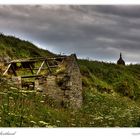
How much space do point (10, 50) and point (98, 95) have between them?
10.4 feet

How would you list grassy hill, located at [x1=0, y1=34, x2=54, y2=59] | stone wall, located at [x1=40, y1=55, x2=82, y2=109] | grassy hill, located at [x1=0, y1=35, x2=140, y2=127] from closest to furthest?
1. grassy hill, located at [x1=0, y1=35, x2=140, y2=127]
2. stone wall, located at [x1=40, y1=55, x2=82, y2=109]
3. grassy hill, located at [x1=0, y1=34, x2=54, y2=59]

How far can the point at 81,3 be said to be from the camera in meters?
15.9

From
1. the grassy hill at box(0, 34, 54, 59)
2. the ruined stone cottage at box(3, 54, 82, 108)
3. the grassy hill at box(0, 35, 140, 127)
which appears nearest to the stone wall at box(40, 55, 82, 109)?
the ruined stone cottage at box(3, 54, 82, 108)

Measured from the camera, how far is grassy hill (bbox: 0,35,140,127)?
16281mm

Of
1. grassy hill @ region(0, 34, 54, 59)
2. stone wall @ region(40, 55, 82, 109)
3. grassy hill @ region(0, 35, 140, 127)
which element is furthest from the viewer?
grassy hill @ region(0, 34, 54, 59)

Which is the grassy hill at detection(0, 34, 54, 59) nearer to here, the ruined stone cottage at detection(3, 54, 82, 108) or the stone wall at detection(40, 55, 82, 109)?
the ruined stone cottage at detection(3, 54, 82, 108)

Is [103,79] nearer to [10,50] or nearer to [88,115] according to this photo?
[10,50]

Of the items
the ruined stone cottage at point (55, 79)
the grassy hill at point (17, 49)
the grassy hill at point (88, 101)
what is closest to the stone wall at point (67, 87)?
the ruined stone cottage at point (55, 79)

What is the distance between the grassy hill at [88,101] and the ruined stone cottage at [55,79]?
0.42m

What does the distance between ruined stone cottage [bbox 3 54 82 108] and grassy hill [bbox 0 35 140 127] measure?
419 mm

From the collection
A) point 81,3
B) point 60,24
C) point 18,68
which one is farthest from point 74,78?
point 81,3

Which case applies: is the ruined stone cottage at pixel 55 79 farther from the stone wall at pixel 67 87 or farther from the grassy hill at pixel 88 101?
the grassy hill at pixel 88 101

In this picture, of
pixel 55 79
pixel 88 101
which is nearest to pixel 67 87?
pixel 55 79

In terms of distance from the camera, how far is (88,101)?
68.5ft
